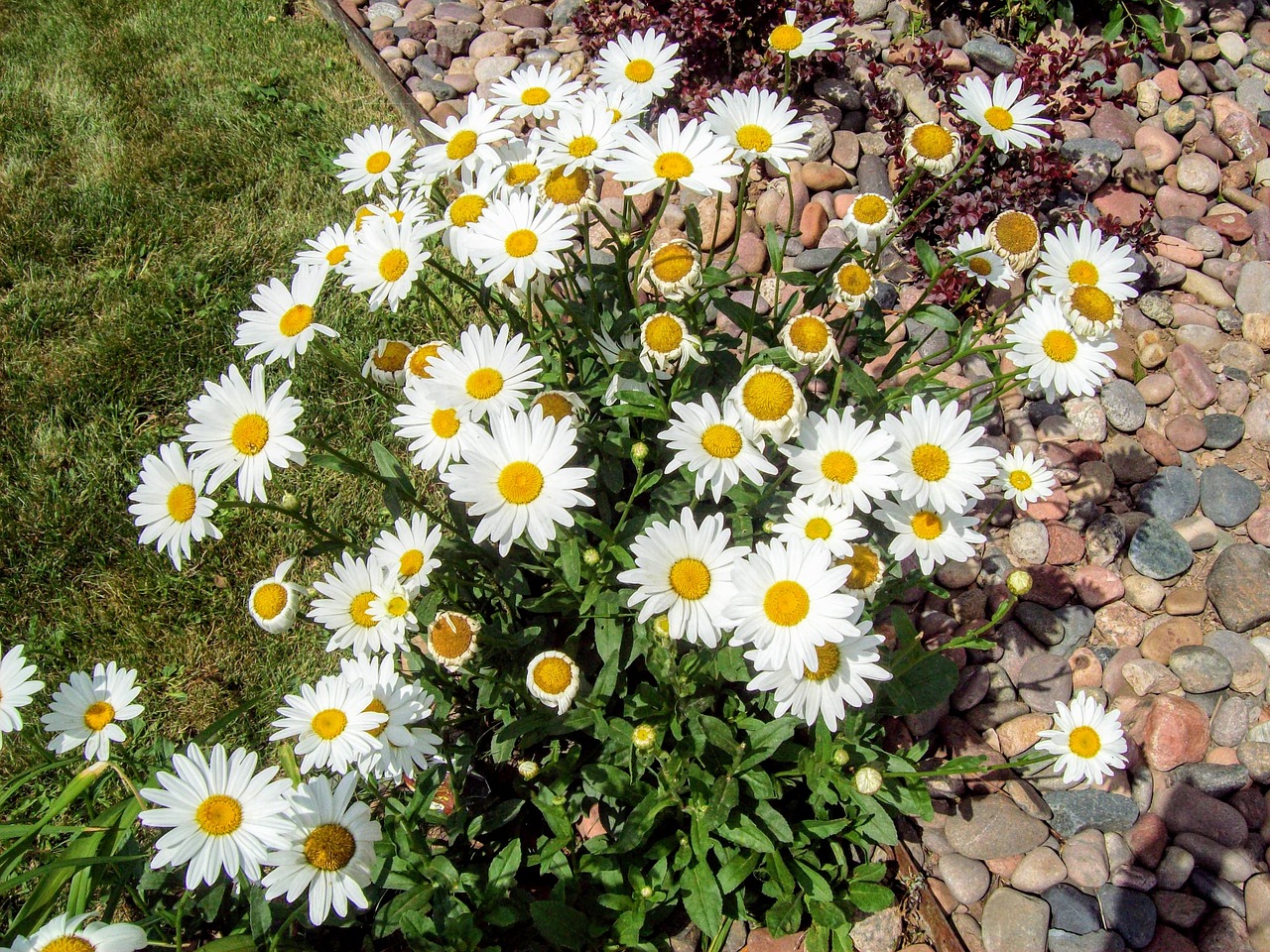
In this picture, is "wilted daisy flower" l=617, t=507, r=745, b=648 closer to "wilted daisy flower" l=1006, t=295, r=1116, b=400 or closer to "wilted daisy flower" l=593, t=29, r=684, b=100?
"wilted daisy flower" l=1006, t=295, r=1116, b=400

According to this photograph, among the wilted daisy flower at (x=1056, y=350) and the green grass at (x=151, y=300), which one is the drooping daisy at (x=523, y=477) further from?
the green grass at (x=151, y=300)

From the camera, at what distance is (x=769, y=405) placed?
222cm

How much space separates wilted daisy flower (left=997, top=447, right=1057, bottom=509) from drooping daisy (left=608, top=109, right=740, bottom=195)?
124 cm

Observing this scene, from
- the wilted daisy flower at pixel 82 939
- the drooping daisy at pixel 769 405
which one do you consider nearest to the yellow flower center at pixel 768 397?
the drooping daisy at pixel 769 405

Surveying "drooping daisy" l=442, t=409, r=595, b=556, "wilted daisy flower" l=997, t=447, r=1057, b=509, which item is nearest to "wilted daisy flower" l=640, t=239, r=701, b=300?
"drooping daisy" l=442, t=409, r=595, b=556

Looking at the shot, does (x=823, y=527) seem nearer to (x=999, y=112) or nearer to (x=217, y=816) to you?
(x=999, y=112)

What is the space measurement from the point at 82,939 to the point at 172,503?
41.7 inches

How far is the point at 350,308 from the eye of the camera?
4.37 metres

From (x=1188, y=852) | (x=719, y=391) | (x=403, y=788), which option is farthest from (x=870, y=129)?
(x=403, y=788)

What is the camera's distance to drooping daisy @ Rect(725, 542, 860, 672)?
6.77ft

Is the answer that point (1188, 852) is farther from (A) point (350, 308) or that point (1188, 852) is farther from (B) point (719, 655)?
(A) point (350, 308)

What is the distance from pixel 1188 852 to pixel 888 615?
109 cm

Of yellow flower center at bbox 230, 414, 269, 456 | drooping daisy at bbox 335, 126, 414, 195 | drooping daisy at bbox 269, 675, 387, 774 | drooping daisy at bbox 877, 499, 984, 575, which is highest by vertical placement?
drooping daisy at bbox 335, 126, 414, 195

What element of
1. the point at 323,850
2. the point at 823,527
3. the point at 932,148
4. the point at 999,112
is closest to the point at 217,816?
the point at 323,850
